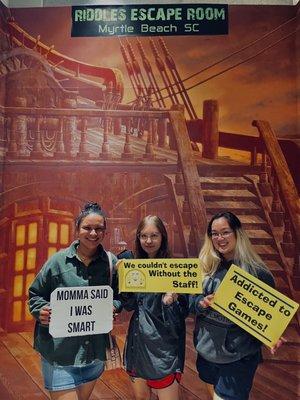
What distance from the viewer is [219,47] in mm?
2803

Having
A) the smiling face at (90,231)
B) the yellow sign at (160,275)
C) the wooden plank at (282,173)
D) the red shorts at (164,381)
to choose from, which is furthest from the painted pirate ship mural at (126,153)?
the red shorts at (164,381)

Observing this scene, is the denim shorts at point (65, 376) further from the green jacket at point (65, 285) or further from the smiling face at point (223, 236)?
the smiling face at point (223, 236)

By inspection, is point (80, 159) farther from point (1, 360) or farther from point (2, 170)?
point (1, 360)

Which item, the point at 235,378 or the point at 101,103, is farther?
the point at 101,103

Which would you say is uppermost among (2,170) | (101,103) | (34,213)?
(101,103)

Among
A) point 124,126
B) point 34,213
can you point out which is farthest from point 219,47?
point 34,213

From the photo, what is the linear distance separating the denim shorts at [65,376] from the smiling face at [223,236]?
888 mm

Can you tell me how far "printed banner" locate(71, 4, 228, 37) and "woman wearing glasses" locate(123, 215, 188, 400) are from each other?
58.4 inches

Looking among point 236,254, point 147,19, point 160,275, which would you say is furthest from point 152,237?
point 147,19

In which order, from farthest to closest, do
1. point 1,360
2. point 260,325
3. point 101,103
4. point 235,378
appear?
point 101,103 < point 1,360 < point 260,325 < point 235,378

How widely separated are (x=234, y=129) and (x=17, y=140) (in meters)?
1.49

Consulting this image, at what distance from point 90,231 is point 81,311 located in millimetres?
448

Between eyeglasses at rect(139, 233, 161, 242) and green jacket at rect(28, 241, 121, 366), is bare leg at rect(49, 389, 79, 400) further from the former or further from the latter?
eyeglasses at rect(139, 233, 161, 242)

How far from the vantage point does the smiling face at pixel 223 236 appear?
2039mm
